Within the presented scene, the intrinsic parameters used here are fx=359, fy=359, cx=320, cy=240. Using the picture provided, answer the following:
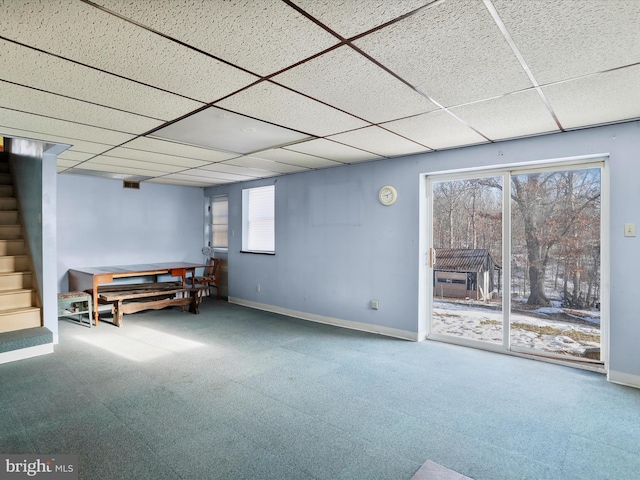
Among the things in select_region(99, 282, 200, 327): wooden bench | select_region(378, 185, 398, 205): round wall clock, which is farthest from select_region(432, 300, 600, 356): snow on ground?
select_region(99, 282, 200, 327): wooden bench

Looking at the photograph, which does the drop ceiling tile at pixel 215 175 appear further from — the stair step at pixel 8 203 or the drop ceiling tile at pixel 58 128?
the stair step at pixel 8 203

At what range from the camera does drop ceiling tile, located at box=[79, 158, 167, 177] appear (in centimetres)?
505

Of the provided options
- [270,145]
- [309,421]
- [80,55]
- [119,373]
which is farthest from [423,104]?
[119,373]

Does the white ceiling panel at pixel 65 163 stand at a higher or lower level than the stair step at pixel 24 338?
higher

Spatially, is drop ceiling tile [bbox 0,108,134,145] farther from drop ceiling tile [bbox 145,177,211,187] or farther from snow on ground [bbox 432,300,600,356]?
snow on ground [bbox 432,300,600,356]

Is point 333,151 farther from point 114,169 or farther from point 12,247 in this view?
point 12,247

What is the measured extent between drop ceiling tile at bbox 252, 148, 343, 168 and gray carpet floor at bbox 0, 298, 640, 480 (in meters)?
2.33

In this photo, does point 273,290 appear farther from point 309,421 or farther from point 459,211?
point 309,421

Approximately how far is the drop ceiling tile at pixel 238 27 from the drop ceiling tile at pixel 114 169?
3.74 metres

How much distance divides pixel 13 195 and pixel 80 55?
16.9ft

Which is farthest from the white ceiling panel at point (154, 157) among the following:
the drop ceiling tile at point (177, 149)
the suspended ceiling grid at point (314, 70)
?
the suspended ceiling grid at point (314, 70)

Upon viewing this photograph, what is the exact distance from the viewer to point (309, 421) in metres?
2.56

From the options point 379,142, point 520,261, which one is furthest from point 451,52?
point 520,261

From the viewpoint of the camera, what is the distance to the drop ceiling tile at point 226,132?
308 centimetres
